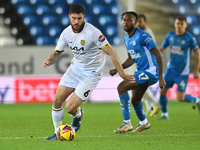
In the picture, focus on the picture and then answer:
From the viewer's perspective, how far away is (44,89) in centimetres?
1253

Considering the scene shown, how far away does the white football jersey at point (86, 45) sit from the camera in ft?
17.7

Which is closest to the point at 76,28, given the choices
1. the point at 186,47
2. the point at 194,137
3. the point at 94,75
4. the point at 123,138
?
the point at 94,75

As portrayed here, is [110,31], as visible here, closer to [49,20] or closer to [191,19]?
[49,20]

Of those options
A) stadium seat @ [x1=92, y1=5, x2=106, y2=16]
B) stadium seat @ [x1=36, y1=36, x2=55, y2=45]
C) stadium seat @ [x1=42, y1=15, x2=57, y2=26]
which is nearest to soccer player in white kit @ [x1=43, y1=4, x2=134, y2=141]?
stadium seat @ [x1=36, y1=36, x2=55, y2=45]

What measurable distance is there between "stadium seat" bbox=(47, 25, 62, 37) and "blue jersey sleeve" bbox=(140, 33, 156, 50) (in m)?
9.85

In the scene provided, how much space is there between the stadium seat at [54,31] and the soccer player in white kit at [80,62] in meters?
10.1

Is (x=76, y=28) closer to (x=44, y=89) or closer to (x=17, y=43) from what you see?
(x=44, y=89)

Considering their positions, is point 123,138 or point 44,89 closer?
point 123,138

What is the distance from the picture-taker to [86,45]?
5461 millimetres

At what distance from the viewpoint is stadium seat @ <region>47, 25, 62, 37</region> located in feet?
51.5

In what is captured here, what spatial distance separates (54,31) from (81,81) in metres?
10.3

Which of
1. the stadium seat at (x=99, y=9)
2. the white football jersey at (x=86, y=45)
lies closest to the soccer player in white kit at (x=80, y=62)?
the white football jersey at (x=86, y=45)

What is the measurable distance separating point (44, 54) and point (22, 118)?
5.34m

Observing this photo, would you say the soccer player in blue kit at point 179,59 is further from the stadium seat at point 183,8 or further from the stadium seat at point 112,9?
the stadium seat at point 112,9
